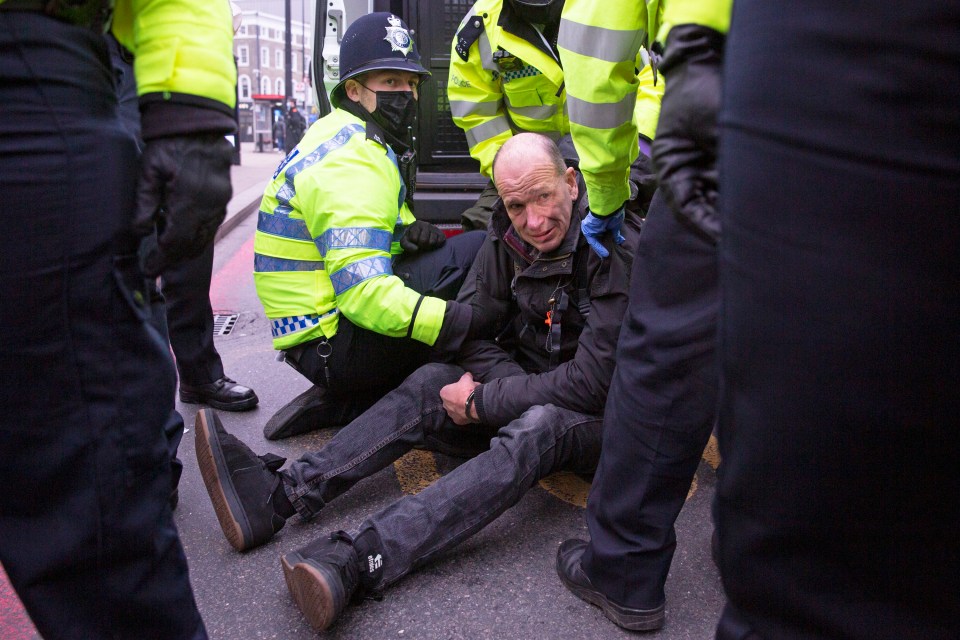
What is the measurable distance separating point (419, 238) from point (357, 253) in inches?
18.2

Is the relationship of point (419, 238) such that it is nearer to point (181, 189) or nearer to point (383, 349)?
point (383, 349)

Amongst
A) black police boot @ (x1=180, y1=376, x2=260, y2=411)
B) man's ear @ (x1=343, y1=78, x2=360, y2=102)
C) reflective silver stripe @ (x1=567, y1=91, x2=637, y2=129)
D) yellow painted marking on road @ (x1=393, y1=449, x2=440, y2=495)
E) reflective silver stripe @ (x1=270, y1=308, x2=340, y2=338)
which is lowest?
black police boot @ (x1=180, y1=376, x2=260, y2=411)

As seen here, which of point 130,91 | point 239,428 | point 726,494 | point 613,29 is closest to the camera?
point 726,494

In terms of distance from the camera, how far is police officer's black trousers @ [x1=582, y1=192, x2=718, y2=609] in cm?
148

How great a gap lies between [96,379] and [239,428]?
1.94 meters

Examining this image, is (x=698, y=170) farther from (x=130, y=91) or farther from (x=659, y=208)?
(x=130, y=91)

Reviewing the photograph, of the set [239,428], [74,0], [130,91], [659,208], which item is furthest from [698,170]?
[239,428]

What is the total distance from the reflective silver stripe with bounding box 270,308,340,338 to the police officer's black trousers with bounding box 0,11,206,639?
1.43 m

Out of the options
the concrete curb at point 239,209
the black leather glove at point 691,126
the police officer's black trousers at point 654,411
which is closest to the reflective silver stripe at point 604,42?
the police officer's black trousers at point 654,411

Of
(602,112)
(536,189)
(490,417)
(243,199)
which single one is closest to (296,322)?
(490,417)

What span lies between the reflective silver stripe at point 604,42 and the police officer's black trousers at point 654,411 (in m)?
0.42

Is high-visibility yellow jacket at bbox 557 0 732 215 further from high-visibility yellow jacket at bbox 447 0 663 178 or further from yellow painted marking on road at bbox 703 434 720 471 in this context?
high-visibility yellow jacket at bbox 447 0 663 178

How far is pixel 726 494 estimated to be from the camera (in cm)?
75

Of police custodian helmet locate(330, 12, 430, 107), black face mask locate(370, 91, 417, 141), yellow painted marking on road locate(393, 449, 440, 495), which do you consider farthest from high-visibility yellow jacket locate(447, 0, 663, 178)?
yellow painted marking on road locate(393, 449, 440, 495)
